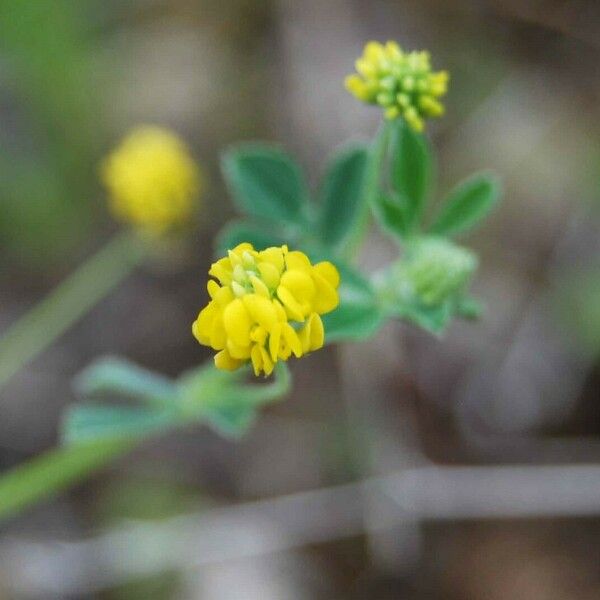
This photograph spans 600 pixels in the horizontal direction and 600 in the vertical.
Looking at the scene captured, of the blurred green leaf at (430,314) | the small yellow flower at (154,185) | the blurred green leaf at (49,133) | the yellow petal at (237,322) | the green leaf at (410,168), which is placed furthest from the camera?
the blurred green leaf at (49,133)

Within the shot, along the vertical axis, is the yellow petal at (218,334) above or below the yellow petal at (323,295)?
below

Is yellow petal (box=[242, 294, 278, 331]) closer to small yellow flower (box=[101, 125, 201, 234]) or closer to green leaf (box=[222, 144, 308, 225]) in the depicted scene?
green leaf (box=[222, 144, 308, 225])

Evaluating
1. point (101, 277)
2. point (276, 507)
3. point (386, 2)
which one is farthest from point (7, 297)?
point (386, 2)

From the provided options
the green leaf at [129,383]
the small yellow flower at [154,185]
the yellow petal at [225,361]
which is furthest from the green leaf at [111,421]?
the yellow petal at [225,361]

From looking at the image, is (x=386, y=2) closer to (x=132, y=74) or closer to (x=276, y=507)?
(x=132, y=74)

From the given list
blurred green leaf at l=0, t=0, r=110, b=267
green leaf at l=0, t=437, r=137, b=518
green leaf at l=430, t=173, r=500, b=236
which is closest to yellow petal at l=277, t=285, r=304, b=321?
green leaf at l=430, t=173, r=500, b=236

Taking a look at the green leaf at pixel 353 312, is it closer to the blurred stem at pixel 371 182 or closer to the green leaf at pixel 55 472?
the blurred stem at pixel 371 182

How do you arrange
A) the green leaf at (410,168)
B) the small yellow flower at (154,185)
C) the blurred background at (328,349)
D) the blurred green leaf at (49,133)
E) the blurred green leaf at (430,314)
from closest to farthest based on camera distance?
the blurred green leaf at (430,314) < the green leaf at (410,168) < the small yellow flower at (154,185) < the blurred background at (328,349) < the blurred green leaf at (49,133)
